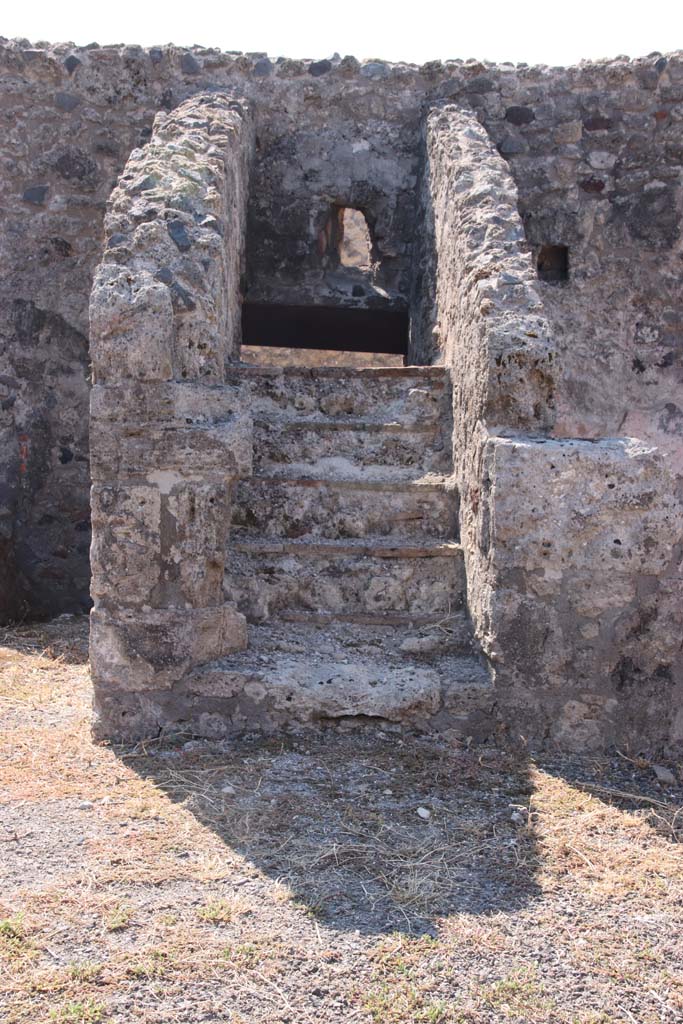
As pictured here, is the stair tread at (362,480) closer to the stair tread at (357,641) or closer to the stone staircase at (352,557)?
the stone staircase at (352,557)

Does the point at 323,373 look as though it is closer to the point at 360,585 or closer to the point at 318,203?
the point at 360,585

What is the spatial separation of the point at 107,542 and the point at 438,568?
1.49 meters

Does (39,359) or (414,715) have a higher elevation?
(39,359)

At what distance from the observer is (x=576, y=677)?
13.0 ft

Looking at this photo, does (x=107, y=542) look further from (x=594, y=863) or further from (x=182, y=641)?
(x=594, y=863)

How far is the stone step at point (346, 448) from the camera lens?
5.12 meters

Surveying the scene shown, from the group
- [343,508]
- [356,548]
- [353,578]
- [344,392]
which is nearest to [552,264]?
[344,392]

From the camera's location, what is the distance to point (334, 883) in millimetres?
2996

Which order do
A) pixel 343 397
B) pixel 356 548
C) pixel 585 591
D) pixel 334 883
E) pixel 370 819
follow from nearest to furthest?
pixel 334 883
pixel 370 819
pixel 585 591
pixel 356 548
pixel 343 397

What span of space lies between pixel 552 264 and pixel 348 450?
2.59 metres

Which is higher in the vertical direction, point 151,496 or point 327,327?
point 327,327

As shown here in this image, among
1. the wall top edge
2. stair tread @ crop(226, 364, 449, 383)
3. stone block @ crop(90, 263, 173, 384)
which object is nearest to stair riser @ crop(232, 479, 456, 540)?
stair tread @ crop(226, 364, 449, 383)

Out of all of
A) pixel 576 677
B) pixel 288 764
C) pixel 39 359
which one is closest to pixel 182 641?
pixel 288 764

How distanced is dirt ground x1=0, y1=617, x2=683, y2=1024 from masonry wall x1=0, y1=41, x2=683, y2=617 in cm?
308
